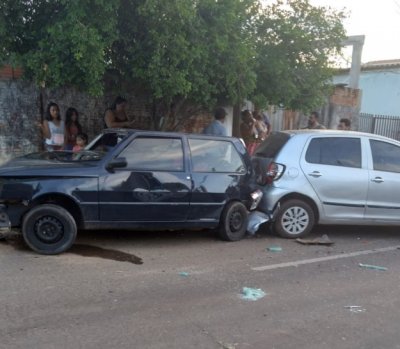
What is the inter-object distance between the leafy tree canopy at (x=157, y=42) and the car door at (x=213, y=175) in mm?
1406

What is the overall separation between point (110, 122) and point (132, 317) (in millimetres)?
6258

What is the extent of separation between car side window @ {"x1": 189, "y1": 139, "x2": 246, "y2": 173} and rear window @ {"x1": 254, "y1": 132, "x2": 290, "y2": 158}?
26.5 inches

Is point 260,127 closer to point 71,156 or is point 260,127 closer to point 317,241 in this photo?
point 317,241


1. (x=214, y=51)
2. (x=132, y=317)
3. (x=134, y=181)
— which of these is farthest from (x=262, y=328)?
(x=214, y=51)

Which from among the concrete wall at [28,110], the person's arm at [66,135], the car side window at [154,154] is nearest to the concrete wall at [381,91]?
the concrete wall at [28,110]

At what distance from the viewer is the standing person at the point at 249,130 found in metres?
11.7

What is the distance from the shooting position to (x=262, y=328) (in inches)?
166

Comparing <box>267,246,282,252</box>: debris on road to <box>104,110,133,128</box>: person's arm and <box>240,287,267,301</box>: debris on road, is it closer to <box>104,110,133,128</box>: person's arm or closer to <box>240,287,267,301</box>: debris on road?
<box>240,287,267,301</box>: debris on road

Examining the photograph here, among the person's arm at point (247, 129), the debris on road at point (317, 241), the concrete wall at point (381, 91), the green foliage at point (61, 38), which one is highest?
the concrete wall at point (381, 91)

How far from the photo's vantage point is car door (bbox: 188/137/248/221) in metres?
6.85

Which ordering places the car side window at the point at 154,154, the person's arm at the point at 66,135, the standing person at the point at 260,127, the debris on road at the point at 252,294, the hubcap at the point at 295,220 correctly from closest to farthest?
1. the debris on road at the point at 252,294
2. the car side window at the point at 154,154
3. the hubcap at the point at 295,220
4. the person's arm at the point at 66,135
5. the standing person at the point at 260,127

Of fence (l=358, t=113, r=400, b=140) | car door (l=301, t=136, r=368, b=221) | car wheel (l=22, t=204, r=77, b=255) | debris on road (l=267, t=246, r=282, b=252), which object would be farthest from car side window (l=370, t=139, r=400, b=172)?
fence (l=358, t=113, r=400, b=140)

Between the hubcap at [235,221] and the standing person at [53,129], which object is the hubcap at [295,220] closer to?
the hubcap at [235,221]

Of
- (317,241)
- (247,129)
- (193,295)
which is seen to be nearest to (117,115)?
(247,129)
